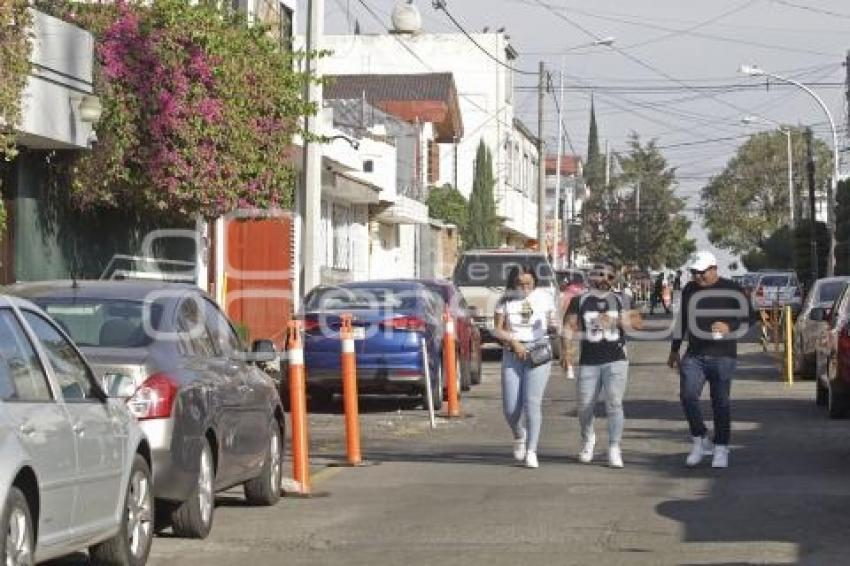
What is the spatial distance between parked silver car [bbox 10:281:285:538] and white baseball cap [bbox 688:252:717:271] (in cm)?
504

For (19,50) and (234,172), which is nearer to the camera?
(19,50)

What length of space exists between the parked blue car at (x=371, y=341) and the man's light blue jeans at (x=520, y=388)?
5823 mm

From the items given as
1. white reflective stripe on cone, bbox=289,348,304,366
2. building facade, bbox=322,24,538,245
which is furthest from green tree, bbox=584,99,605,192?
white reflective stripe on cone, bbox=289,348,304,366

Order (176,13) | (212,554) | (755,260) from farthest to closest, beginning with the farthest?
(755,260) < (176,13) < (212,554)

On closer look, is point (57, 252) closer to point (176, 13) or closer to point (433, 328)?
point (176, 13)

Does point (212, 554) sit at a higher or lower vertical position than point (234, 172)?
lower

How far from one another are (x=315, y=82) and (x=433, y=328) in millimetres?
3587

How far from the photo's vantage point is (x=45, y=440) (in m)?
8.27

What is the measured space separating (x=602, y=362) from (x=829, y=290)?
1377 centimetres

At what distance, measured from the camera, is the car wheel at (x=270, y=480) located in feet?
43.3

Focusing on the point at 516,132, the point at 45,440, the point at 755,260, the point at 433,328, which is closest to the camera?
the point at 45,440

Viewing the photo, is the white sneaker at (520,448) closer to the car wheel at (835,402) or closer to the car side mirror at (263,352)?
the car side mirror at (263,352)

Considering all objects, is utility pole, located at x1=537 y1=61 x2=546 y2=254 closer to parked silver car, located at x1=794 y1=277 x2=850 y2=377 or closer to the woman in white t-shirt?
parked silver car, located at x1=794 y1=277 x2=850 y2=377

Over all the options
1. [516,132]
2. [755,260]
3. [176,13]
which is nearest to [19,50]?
[176,13]
